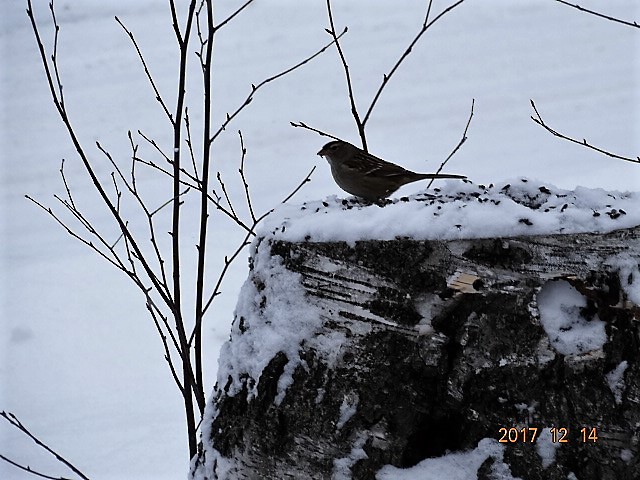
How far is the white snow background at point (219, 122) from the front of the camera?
4941 mm

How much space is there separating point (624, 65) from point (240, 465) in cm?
898

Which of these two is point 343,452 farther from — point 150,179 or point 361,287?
point 150,179

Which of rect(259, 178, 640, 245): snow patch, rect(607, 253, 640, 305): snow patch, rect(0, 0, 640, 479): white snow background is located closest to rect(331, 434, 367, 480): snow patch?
rect(259, 178, 640, 245): snow patch

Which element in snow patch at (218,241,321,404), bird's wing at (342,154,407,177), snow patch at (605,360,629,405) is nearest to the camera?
snow patch at (605,360,629,405)

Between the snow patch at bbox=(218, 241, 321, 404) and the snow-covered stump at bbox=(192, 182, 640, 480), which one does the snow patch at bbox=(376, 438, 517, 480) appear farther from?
the snow patch at bbox=(218, 241, 321, 404)

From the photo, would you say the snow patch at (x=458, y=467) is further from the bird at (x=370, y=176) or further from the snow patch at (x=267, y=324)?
the bird at (x=370, y=176)

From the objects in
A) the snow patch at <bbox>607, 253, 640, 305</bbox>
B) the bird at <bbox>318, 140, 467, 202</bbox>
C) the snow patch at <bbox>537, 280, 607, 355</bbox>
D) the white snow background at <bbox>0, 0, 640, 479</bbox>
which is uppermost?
the snow patch at <bbox>607, 253, 640, 305</bbox>

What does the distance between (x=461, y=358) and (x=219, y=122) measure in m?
6.78

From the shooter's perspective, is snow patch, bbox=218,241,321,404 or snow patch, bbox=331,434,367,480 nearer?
snow patch, bbox=331,434,367,480

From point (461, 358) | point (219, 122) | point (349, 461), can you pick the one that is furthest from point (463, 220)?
point (219, 122)

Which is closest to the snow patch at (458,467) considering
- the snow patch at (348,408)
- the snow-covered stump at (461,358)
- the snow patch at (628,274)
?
the snow-covered stump at (461,358)

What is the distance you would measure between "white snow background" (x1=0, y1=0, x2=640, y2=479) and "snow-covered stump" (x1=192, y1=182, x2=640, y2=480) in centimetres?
261

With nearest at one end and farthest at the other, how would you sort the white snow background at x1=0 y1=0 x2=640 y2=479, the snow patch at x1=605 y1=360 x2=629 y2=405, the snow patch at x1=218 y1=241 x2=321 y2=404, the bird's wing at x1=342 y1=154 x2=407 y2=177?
1. the snow patch at x1=605 y1=360 x2=629 y2=405
2. the snow patch at x1=218 y1=241 x2=321 y2=404
3. the bird's wing at x1=342 y1=154 x2=407 y2=177
4. the white snow background at x1=0 y1=0 x2=640 y2=479

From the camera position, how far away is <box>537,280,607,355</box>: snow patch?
74.7 inches
